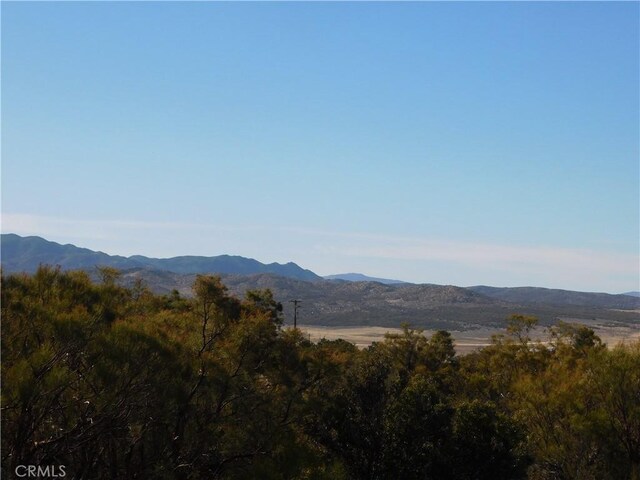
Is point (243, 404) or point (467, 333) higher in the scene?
Result: point (243, 404)

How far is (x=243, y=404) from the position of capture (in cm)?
1614

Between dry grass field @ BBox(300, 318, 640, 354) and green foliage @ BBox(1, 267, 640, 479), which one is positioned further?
dry grass field @ BBox(300, 318, 640, 354)

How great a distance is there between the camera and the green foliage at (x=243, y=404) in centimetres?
1212

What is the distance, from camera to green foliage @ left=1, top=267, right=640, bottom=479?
39.8ft

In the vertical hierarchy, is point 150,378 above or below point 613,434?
above

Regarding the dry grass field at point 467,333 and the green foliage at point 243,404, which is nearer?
the green foliage at point 243,404

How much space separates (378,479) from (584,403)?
779 centimetres

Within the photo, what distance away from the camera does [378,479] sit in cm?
2353

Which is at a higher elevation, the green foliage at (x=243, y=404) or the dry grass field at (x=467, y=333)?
the green foliage at (x=243, y=404)

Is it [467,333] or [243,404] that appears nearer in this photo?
[243,404]

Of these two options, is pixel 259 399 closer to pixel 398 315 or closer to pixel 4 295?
pixel 4 295

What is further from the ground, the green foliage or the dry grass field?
the green foliage

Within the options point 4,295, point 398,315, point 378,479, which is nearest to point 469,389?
point 378,479

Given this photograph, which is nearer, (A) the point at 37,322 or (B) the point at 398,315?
(A) the point at 37,322
